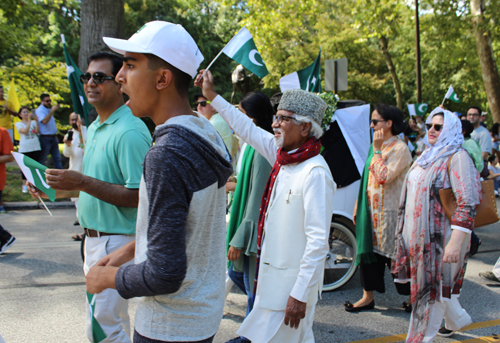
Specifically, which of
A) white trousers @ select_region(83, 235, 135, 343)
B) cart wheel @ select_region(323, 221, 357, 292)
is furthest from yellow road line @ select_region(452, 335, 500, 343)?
white trousers @ select_region(83, 235, 135, 343)

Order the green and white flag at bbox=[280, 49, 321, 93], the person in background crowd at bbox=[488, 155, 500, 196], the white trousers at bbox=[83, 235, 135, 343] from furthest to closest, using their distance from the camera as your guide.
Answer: the person in background crowd at bbox=[488, 155, 500, 196] < the green and white flag at bbox=[280, 49, 321, 93] < the white trousers at bbox=[83, 235, 135, 343]

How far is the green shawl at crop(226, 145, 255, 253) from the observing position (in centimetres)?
368

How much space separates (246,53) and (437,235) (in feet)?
7.60

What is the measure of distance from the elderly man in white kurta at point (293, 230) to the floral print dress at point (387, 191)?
1635 millimetres

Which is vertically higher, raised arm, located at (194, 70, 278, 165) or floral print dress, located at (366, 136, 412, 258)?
raised arm, located at (194, 70, 278, 165)

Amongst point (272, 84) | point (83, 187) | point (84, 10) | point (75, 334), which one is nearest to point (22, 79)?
point (84, 10)

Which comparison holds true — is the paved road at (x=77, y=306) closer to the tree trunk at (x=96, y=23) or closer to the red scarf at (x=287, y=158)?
the red scarf at (x=287, y=158)

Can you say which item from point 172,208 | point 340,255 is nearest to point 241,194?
point 340,255

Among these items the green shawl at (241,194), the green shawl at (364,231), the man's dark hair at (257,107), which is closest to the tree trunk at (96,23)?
the man's dark hair at (257,107)

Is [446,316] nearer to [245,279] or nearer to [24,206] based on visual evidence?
[245,279]

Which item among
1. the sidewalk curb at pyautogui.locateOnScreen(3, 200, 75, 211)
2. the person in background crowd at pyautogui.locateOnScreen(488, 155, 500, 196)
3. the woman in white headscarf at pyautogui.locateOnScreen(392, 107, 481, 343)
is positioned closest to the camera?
the woman in white headscarf at pyautogui.locateOnScreen(392, 107, 481, 343)

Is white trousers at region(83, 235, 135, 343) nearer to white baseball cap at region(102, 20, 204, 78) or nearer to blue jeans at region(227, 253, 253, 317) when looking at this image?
blue jeans at region(227, 253, 253, 317)

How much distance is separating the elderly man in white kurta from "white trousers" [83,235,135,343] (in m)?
0.77

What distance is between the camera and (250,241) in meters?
3.43
